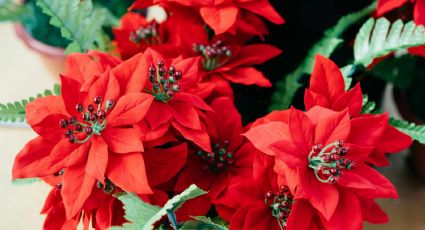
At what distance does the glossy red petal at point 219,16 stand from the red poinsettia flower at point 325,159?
13 cm

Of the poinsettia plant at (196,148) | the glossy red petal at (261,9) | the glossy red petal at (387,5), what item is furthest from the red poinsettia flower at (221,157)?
the glossy red petal at (387,5)

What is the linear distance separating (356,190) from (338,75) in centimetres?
11

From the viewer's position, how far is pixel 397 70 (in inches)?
28.3

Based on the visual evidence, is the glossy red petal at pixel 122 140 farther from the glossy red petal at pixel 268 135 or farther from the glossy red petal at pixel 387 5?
the glossy red petal at pixel 387 5

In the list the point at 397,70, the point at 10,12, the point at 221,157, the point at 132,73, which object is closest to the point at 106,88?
the point at 132,73

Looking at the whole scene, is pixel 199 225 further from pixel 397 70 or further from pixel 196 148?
pixel 397 70

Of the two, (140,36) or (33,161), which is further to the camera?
(140,36)

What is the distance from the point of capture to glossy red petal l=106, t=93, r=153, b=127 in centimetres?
42

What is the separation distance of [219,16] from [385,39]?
191 millimetres

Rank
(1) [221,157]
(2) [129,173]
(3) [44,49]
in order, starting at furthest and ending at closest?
(3) [44,49]
(1) [221,157]
(2) [129,173]

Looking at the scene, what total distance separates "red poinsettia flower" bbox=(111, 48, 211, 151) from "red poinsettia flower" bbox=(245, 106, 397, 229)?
0.18 ft

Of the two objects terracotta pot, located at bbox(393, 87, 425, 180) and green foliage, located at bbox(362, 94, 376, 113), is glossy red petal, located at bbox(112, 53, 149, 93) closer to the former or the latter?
green foliage, located at bbox(362, 94, 376, 113)

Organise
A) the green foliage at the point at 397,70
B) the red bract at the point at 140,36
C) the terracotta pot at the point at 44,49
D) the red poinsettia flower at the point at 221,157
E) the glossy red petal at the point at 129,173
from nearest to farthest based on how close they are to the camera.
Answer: the glossy red petal at the point at 129,173
the red poinsettia flower at the point at 221,157
the red bract at the point at 140,36
the green foliage at the point at 397,70
the terracotta pot at the point at 44,49

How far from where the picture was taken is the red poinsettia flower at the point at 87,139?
41 centimetres
